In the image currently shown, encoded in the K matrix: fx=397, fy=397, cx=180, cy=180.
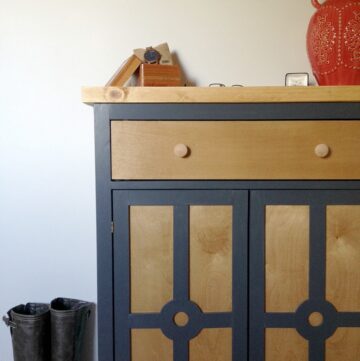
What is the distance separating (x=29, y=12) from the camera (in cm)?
157

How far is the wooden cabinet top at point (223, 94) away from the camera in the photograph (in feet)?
3.44

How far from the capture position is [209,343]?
1.10 meters

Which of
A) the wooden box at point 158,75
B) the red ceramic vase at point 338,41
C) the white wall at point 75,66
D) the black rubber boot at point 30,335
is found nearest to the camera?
the red ceramic vase at point 338,41

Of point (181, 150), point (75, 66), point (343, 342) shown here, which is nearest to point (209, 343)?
point (343, 342)

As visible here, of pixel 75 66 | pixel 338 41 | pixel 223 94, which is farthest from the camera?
→ pixel 75 66

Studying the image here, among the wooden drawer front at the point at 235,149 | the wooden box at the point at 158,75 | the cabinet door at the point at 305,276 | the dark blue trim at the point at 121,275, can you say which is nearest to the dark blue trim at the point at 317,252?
the cabinet door at the point at 305,276

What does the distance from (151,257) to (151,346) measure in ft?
0.82

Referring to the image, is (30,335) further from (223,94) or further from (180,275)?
(223,94)

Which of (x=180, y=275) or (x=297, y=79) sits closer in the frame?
(x=180, y=275)

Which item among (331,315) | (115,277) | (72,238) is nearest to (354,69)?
(331,315)

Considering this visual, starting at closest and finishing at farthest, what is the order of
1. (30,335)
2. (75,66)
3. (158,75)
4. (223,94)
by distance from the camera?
(223,94)
(158,75)
(30,335)
(75,66)

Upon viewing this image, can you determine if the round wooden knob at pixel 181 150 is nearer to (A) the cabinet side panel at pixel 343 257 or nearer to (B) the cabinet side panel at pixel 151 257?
(B) the cabinet side panel at pixel 151 257

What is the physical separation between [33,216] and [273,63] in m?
1.15

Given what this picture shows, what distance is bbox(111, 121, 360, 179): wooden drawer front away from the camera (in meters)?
1.07
